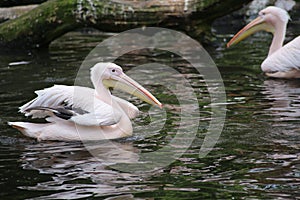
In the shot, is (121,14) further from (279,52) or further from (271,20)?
(279,52)

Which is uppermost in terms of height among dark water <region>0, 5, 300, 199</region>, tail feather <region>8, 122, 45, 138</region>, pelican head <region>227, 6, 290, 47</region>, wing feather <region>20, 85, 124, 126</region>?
pelican head <region>227, 6, 290, 47</region>

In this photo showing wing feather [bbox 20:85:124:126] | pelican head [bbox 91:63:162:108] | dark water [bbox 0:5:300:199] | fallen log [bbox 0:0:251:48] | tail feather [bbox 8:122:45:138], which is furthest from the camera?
fallen log [bbox 0:0:251:48]

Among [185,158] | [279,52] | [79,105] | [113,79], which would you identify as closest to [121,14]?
[279,52]

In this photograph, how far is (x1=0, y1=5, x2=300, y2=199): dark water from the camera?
354 centimetres

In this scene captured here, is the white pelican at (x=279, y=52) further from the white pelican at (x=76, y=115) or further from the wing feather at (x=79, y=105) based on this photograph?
the wing feather at (x=79, y=105)

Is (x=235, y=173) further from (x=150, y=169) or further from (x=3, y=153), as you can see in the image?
(x=3, y=153)

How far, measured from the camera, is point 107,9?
8484 mm

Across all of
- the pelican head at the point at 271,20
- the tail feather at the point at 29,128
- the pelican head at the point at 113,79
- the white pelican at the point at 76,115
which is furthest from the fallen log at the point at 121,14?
the tail feather at the point at 29,128

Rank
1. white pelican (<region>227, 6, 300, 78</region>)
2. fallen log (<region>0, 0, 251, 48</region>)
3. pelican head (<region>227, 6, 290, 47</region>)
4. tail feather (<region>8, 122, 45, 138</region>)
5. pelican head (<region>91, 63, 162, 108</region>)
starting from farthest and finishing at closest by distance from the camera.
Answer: fallen log (<region>0, 0, 251, 48</region>)
pelican head (<region>227, 6, 290, 47</region>)
white pelican (<region>227, 6, 300, 78</region>)
pelican head (<region>91, 63, 162, 108</region>)
tail feather (<region>8, 122, 45, 138</region>)

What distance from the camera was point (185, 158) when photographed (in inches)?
165

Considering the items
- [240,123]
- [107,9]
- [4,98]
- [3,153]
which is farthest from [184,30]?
[3,153]

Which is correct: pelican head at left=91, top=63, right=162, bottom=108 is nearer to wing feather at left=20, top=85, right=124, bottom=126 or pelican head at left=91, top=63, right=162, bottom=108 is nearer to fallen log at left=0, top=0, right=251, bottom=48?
wing feather at left=20, top=85, right=124, bottom=126

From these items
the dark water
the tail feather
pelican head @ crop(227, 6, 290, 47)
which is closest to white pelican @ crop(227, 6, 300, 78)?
pelican head @ crop(227, 6, 290, 47)

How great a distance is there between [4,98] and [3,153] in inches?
75.6
